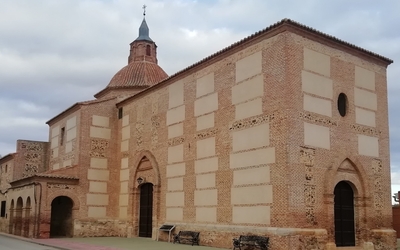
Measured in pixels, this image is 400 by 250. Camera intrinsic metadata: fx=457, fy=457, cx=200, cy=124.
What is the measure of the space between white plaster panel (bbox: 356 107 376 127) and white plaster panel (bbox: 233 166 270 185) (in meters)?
4.39

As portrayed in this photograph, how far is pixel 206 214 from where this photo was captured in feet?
58.6

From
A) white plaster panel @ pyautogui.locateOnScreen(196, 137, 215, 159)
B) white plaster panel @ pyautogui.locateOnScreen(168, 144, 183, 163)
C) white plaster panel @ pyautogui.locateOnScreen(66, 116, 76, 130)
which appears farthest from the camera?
white plaster panel @ pyautogui.locateOnScreen(66, 116, 76, 130)

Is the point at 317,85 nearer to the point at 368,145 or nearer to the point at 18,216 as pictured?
the point at 368,145

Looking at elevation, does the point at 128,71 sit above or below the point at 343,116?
above

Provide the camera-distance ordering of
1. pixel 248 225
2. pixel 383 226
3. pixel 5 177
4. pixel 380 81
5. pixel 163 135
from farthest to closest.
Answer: pixel 5 177, pixel 163 135, pixel 380 81, pixel 383 226, pixel 248 225

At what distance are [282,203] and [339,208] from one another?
279cm

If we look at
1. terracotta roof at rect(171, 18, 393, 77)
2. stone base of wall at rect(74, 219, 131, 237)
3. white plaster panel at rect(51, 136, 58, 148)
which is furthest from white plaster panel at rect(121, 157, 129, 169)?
terracotta roof at rect(171, 18, 393, 77)

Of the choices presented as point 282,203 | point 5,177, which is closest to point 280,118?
point 282,203

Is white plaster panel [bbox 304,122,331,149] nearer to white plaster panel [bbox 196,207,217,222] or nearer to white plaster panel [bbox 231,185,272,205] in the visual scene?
white plaster panel [bbox 231,185,272,205]

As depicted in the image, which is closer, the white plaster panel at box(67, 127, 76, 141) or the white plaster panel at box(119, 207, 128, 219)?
the white plaster panel at box(119, 207, 128, 219)

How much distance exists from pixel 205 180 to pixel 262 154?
3.46m

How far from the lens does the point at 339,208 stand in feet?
52.6

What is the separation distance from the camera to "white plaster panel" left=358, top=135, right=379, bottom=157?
16922 mm

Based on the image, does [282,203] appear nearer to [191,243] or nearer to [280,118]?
[280,118]
